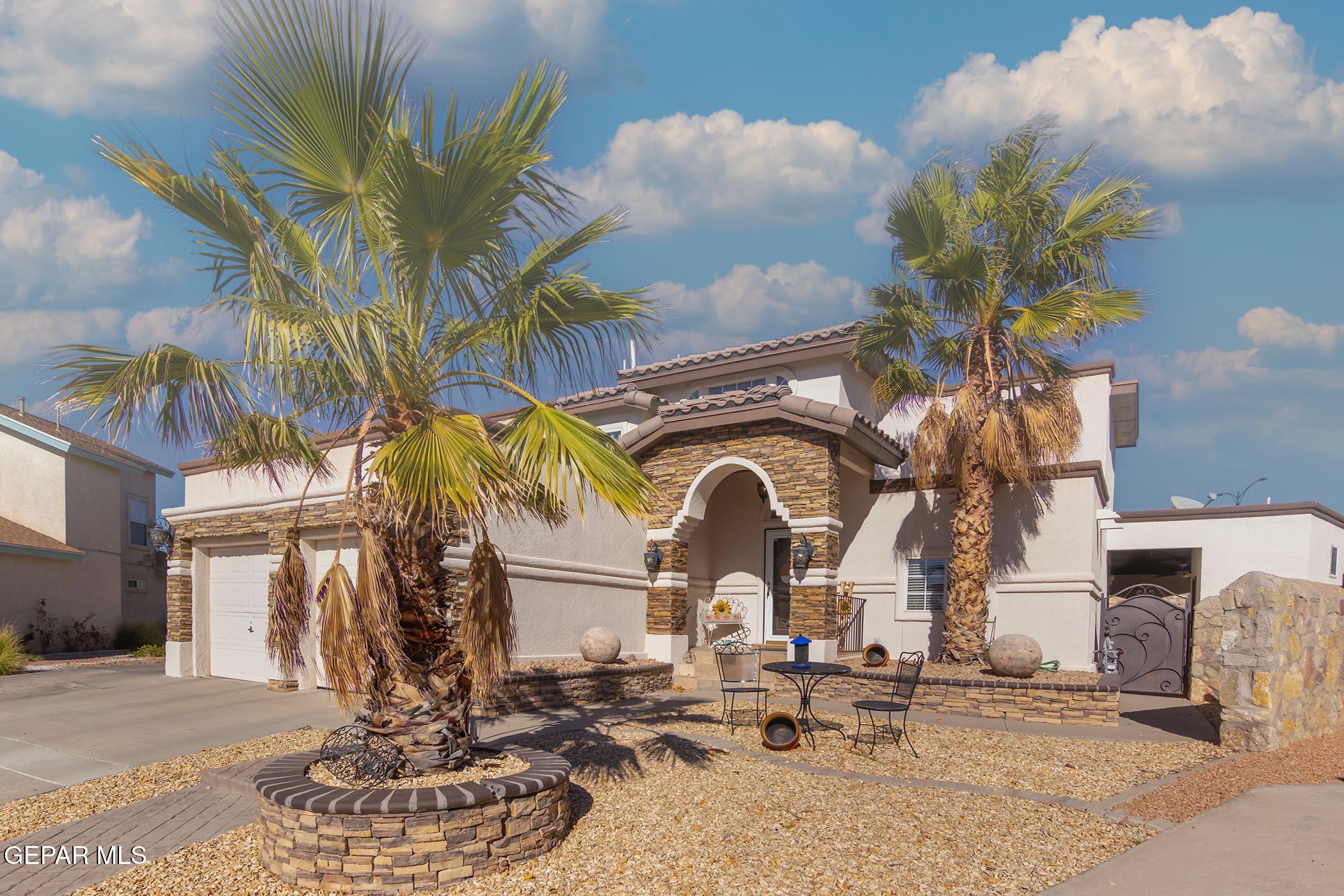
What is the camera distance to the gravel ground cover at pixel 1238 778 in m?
6.98

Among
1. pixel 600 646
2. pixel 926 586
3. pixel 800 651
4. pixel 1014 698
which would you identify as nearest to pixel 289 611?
pixel 800 651

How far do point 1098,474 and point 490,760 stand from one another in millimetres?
12180

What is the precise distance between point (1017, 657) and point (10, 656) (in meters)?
17.2

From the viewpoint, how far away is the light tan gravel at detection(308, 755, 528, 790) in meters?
5.85

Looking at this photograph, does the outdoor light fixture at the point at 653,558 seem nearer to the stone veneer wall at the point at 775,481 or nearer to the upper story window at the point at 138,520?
the stone veneer wall at the point at 775,481

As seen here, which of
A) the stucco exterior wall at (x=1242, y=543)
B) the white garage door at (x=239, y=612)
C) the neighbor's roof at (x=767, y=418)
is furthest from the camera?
the stucco exterior wall at (x=1242, y=543)

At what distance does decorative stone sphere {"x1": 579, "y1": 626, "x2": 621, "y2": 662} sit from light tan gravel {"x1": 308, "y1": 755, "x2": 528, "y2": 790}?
21.8 feet

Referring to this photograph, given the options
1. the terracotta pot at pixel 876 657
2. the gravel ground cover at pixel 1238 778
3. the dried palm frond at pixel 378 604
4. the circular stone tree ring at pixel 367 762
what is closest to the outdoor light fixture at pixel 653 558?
the terracotta pot at pixel 876 657

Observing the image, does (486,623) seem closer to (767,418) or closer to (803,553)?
(803,553)

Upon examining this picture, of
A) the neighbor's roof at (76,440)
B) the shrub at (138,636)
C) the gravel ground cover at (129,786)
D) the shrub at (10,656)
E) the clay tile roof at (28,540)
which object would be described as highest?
the neighbor's roof at (76,440)

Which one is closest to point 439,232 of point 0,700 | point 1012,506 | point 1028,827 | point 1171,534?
point 1028,827

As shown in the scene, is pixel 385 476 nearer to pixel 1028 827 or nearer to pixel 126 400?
pixel 126 400

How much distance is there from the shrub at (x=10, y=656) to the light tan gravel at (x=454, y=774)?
12147mm

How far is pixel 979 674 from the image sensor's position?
12.7 m
